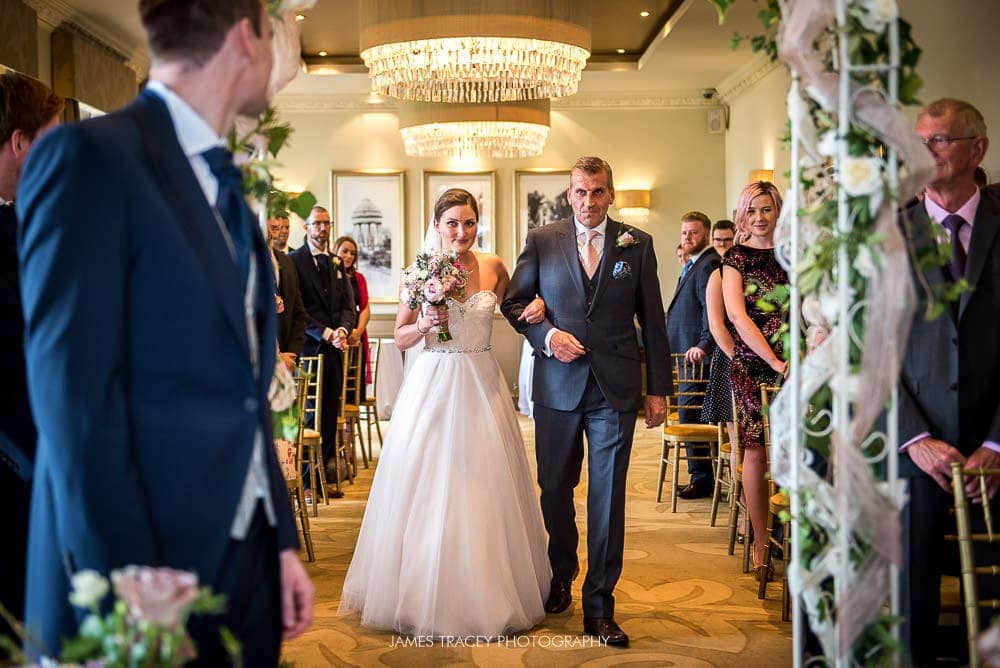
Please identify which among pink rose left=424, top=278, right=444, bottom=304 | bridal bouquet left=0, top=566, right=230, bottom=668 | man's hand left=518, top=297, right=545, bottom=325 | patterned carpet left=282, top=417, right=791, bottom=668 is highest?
pink rose left=424, top=278, right=444, bottom=304

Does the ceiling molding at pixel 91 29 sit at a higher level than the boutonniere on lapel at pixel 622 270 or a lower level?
higher

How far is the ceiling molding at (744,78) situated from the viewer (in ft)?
35.2

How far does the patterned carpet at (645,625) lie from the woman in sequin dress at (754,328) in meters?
0.34

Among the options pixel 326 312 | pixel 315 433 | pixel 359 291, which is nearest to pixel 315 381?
pixel 315 433

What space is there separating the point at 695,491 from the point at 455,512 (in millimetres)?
3493

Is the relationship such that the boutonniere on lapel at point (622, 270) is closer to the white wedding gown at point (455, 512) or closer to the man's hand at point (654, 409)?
the man's hand at point (654, 409)

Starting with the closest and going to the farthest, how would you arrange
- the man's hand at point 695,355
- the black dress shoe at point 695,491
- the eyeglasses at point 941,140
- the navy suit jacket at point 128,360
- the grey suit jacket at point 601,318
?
the navy suit jacket at point 128,360 < the eyeglasses at point 941,140 < the grey suit jacket at point 601,318 < the man's hand at point 695,355 < the black dress shoe at point 695,491

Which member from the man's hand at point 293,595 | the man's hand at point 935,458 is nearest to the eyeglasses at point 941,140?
the man's hand at point 935,458

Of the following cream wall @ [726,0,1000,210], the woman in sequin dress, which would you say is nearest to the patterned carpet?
the woman in sequin dress

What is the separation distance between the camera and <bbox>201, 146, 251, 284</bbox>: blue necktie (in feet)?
5.94

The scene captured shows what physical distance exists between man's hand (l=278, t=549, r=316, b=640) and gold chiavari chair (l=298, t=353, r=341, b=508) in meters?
3.98

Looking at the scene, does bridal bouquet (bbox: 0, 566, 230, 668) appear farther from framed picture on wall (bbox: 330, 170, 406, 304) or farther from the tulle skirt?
framed picture on wall (bbox: 330, 170, 406, 304)

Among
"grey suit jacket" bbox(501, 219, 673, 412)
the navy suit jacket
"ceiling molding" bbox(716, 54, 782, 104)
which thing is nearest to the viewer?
the navy suit jacket

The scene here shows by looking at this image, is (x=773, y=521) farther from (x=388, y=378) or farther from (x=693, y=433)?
(x=388, y=378)
